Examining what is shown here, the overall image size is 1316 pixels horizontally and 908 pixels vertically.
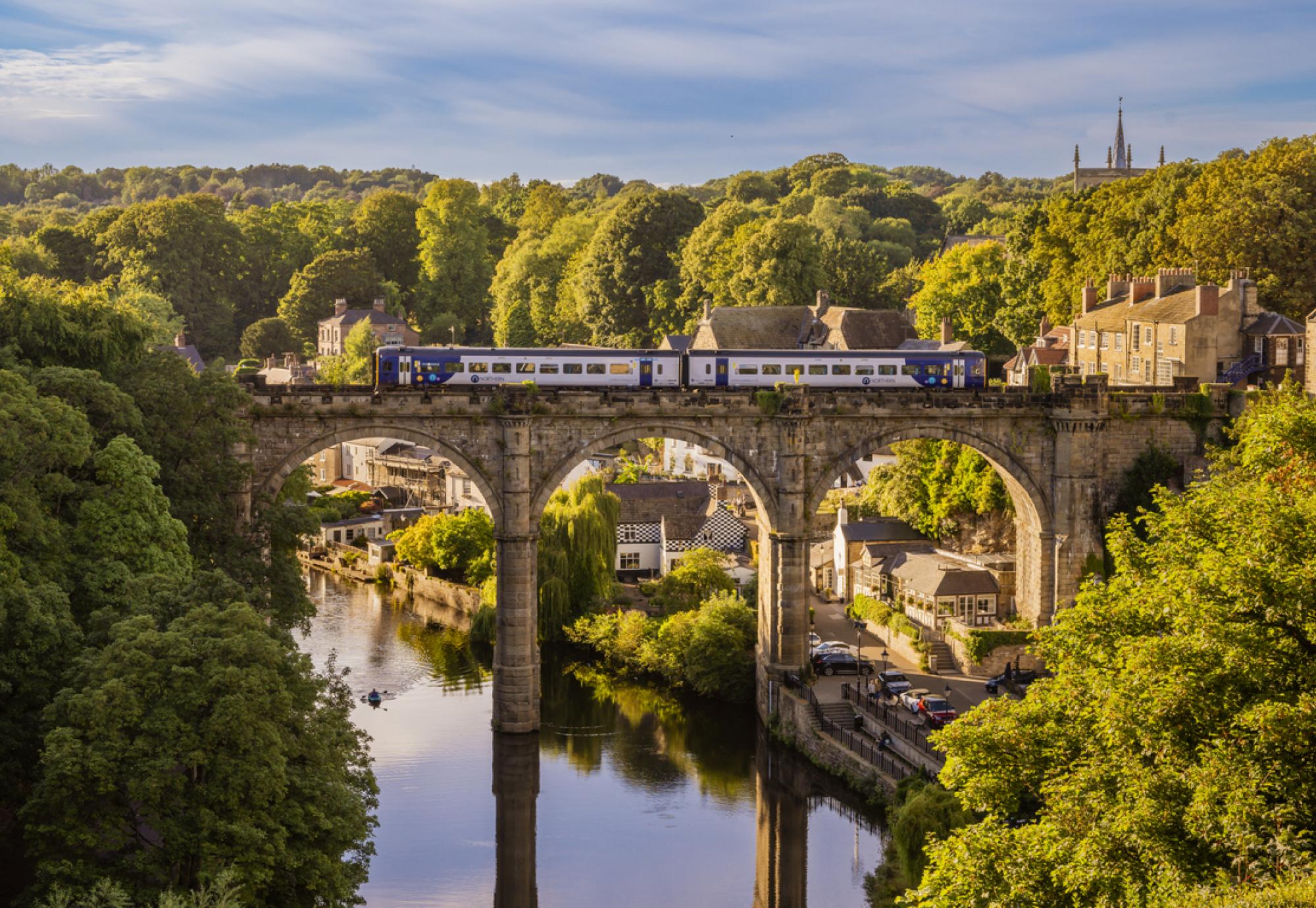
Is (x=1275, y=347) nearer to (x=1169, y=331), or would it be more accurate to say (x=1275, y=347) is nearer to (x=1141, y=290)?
(x=1169, y=331)

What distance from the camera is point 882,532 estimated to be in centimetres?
6444

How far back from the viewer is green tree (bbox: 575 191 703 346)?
4348 inches

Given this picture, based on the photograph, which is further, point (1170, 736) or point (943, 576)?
point (943, 576)

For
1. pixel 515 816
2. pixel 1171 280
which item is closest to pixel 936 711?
pixel 515 816

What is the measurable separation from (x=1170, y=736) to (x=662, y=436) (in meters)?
28.1

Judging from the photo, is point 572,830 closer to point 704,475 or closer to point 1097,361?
point 1097,361

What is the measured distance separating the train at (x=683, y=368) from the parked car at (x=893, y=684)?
10.3m

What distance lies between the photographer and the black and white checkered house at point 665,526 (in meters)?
70.4

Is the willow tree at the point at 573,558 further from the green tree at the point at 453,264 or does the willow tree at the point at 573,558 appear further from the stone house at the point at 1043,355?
the green tree at the point at 453,264

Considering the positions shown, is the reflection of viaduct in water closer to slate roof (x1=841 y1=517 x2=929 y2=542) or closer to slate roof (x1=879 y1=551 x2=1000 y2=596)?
slate roof (x1=879 y1=551 x2=1000 y2=596)

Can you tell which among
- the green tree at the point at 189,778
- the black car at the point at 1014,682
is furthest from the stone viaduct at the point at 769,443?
the green tree at the point at 189,778

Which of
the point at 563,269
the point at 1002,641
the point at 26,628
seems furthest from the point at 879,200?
the point at 26,628

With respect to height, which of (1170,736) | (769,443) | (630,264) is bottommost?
(1170,736)

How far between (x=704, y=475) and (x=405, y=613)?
24209mm
